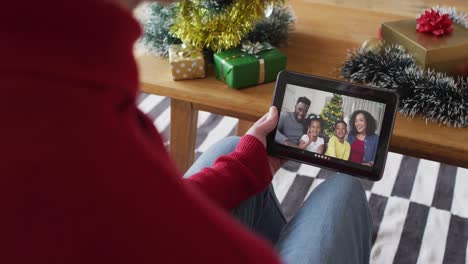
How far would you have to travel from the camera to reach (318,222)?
0.77 m

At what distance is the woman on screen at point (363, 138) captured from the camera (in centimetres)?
83

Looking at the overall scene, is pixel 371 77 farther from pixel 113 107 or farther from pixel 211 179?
pixel 113 107

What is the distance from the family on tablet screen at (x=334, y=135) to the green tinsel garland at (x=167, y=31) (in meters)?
0.27

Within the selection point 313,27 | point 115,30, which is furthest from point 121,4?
point 313,27

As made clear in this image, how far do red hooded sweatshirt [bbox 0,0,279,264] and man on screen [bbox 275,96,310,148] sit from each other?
1.78 ft

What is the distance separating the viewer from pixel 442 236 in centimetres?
140

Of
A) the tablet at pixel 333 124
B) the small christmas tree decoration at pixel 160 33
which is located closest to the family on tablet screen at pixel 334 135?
the tablet at pixel 333 124

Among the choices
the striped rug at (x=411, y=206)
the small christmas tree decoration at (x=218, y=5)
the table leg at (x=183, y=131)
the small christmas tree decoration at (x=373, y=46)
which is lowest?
the striped rug at (x=411, y=206)

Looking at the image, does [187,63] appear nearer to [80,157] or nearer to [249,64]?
[249,64]

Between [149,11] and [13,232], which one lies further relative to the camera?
[149,11]

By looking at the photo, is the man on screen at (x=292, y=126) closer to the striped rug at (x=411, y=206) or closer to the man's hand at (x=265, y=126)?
the man's hand at (x=265, y=126)

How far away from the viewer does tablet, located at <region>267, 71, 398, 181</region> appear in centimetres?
83

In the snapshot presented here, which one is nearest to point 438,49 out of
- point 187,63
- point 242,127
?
point 187,63

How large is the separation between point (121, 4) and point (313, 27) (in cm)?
94
